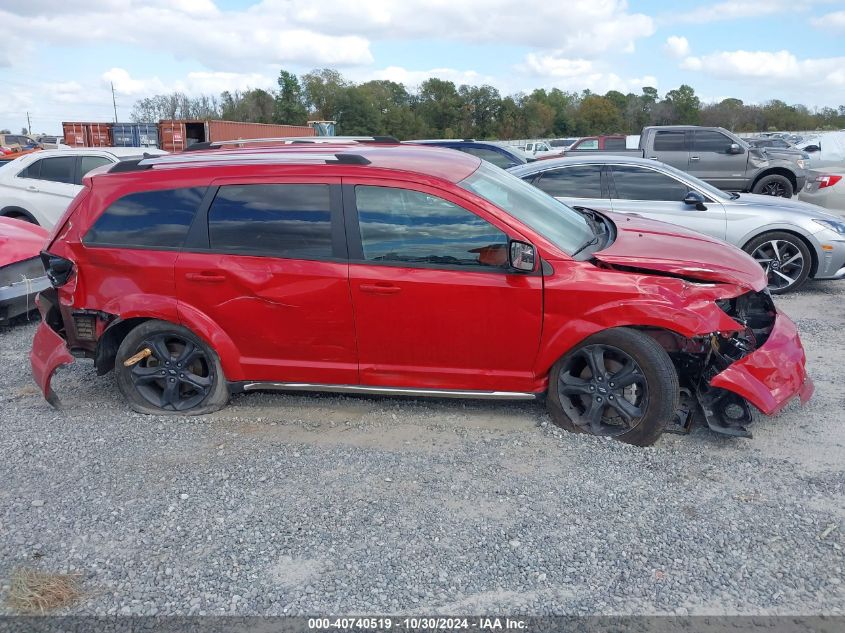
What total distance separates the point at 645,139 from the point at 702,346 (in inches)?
514

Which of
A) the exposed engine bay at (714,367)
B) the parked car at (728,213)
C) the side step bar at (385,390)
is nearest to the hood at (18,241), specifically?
the side step bar at (385,390)

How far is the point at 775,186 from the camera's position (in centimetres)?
1555

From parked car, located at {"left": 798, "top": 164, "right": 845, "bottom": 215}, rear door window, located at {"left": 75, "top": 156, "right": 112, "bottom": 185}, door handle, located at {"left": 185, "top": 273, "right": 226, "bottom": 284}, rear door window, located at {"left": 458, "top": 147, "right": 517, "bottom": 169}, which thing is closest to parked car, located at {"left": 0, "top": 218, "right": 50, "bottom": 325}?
rear door window, located at {"left": 75, "top": 156, "right": 112, "bottom": 185}

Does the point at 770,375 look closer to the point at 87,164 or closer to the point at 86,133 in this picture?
the point at 87,164

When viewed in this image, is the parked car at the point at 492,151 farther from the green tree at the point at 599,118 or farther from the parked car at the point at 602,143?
the green tree at the point at 599,118

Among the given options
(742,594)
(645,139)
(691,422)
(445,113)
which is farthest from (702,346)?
(445,113)

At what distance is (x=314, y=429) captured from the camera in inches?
180

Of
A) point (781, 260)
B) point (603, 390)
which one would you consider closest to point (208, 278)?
point (603, 390)

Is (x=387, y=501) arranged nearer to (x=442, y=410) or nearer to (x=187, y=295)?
(x=442, y=410)

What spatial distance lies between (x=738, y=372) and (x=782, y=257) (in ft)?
14.4

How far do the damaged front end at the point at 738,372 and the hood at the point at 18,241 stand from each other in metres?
5.85

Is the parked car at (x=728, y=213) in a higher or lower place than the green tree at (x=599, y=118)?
lower

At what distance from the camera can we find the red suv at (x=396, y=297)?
13.7 feet

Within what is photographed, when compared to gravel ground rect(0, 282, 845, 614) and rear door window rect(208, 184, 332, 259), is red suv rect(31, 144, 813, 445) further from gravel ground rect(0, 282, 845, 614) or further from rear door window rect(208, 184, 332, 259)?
gravel ground rect(0, 282, 845, 614)
